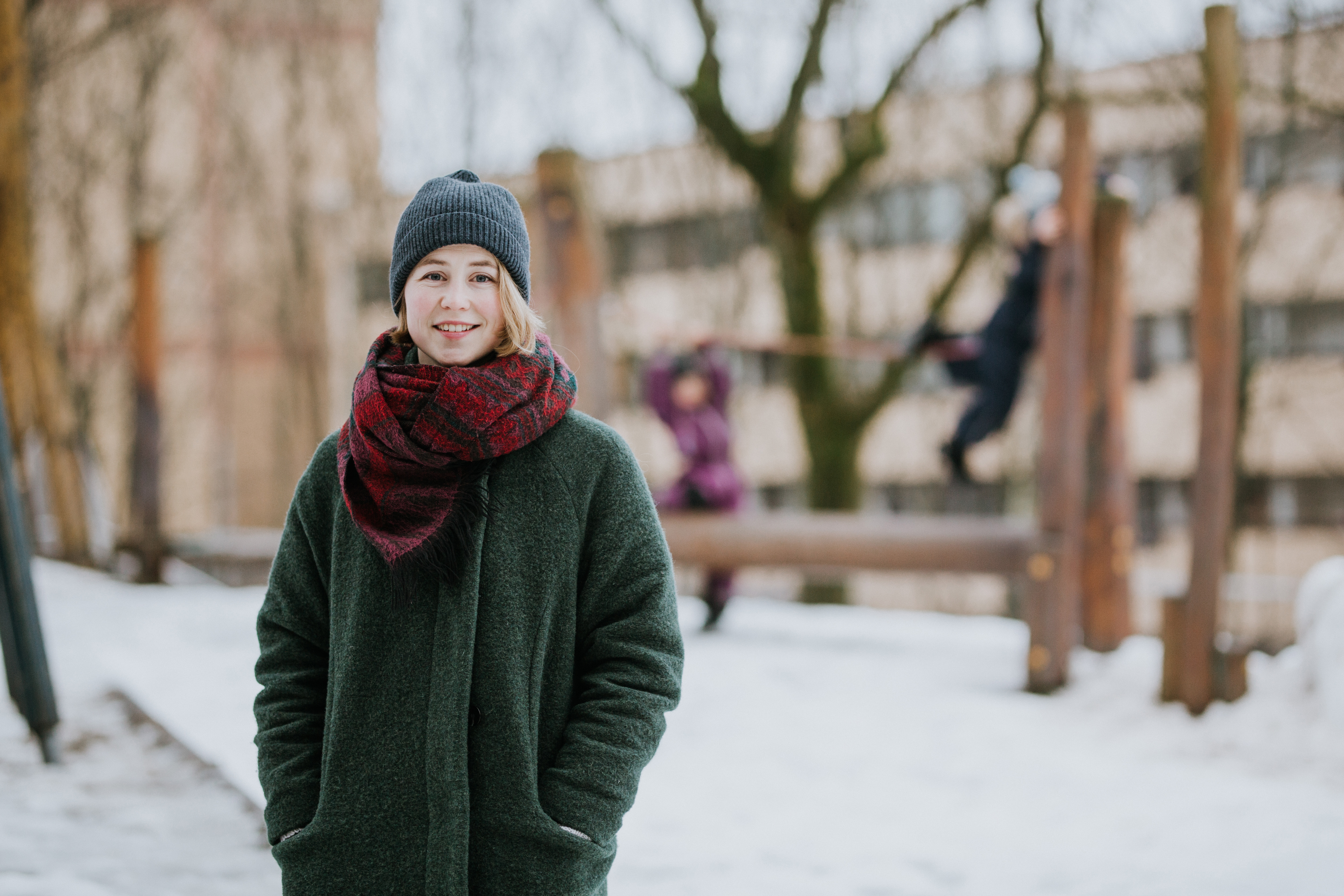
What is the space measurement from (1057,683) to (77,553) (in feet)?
25.6

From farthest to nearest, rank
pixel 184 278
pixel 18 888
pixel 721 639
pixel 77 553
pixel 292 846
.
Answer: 1. pixel 184 278
2. pixel 77 553
3. pixel 721 639
4. pixel 18 888
5. pixel 292 846

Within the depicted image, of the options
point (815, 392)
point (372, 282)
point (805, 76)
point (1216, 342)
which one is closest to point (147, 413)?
point (815, 392)

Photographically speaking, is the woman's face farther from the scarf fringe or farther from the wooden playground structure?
the wooden playground structure

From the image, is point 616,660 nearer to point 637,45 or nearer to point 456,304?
point 456,304

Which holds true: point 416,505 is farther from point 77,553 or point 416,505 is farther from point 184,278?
point 184,278

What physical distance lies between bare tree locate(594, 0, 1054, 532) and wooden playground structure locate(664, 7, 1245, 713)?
4.24 m

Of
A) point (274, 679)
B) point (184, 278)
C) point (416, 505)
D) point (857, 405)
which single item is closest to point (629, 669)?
point (416, 505)

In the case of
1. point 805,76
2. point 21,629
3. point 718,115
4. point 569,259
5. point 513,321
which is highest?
point 805,76

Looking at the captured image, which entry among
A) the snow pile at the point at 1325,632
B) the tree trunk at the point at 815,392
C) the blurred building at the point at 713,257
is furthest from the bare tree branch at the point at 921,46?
the snow pile at the point at 1325,632

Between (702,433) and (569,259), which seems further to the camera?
(702,433)

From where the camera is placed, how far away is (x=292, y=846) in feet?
4.84

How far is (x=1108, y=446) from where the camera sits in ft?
19.5

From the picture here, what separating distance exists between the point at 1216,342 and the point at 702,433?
2964 mm

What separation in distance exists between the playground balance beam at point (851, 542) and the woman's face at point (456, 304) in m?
4.17
